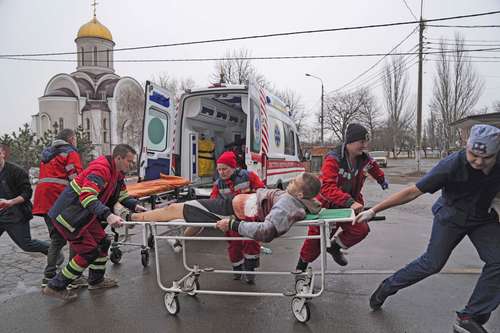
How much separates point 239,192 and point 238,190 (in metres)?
0.03

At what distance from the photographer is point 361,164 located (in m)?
4.04

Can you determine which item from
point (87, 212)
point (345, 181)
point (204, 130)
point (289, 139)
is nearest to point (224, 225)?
point (87, 212)

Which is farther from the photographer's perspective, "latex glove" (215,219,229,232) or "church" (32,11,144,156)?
"church" (32,11,144,156)

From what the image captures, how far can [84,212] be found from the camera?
141 inches

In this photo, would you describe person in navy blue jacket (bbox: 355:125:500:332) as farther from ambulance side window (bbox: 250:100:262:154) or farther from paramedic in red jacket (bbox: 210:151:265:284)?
ambulance side window (bbox: 250:100:262:154)

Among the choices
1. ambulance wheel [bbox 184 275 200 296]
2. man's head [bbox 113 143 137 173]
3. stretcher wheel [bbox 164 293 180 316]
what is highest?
man's head [bbox 113 143 137 173]

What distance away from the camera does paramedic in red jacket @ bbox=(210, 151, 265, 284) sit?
4094mm

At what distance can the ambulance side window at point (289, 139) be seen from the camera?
9023 millimetres

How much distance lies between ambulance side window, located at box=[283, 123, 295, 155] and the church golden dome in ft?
128

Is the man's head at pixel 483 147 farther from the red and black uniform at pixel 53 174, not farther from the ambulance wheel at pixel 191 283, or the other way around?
the red and black uniform at pixel 53 174

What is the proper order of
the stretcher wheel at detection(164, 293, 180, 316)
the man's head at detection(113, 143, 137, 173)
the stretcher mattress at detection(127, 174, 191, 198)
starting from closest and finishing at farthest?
the stretcher wheel at detection(164, 293, 180, 316), the man's head at detection(113, 143, 137, 173), the stretcher mattress at detection(127, 174, 191, 198)

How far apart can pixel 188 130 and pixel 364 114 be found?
43.8 metres

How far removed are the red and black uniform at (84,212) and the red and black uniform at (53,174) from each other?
562 mm

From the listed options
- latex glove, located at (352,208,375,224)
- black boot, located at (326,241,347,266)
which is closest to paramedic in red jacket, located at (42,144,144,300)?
latex glove, located at (352,208,375,224)
